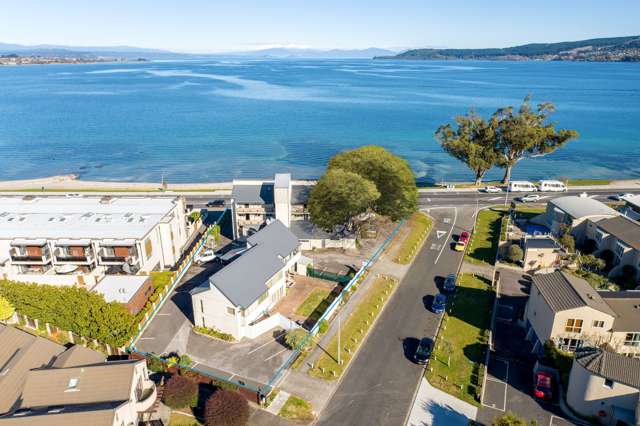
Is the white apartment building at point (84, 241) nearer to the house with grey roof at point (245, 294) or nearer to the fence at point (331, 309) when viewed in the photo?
the house with grey roof at point (245, 294)

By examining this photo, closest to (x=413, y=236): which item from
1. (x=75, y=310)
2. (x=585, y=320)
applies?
(x=585, y=320)

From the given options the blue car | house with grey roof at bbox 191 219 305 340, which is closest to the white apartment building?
house with grey roof at bbox 191 219 305 340

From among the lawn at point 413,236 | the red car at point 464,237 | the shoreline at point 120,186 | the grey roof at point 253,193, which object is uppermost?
the grey roof at point 253,193

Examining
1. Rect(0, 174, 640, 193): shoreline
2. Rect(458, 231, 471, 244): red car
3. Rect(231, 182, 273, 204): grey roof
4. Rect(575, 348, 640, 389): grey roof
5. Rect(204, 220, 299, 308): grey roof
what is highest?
Rect(231, 182, 273, 204): grey roof

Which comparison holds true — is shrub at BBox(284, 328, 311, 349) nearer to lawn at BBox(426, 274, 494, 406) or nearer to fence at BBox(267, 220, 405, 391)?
fence at BBox(267, 220, 405, 391)

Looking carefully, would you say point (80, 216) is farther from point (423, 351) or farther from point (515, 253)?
point (515, 253)

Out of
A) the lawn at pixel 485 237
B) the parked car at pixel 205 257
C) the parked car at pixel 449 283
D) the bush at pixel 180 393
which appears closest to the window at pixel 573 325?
the parked car at pixel 449 283
